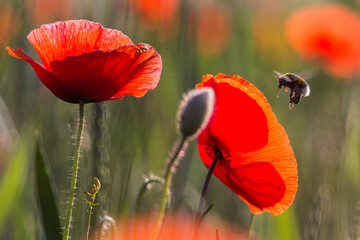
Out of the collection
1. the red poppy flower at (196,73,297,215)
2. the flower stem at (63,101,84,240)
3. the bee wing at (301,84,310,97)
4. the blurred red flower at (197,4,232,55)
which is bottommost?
the flower stem at (63,101,84,240)

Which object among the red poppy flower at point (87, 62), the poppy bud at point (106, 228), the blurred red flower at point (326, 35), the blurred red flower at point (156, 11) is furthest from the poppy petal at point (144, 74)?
the blurred red flower at point (326, 35)

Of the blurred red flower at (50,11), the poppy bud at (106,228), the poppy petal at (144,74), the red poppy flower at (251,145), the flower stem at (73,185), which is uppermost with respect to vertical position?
the blurred red flower at (50,11)

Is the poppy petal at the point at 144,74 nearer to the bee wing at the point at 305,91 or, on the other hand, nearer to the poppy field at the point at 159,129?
the poppy field at the point at 159,129

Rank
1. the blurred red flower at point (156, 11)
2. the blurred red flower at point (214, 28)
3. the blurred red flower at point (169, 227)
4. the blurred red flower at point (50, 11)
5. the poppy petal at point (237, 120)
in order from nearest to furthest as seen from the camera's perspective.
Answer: the poppy petal at point (237, 120)
the blurred red flower at point (169, 227)
the blurred red flower at point (156, 11)
the blurred red flower at point (50, 11)
the blurred red flower at point (214, 28)

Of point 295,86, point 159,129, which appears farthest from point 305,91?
point 159,129

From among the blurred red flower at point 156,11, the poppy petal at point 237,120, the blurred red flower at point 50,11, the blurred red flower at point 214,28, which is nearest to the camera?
the poppy petal at point 237,120

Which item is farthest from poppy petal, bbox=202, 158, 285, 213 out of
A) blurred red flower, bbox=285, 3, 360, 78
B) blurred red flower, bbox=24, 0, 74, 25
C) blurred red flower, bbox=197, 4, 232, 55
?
blurred red flower, bbox=285, 3, 360, 78

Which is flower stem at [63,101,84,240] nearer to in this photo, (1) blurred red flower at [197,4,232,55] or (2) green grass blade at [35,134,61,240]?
(2) green grass blade at [35,134,61,240]

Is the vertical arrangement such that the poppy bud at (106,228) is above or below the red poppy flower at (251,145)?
below
